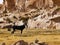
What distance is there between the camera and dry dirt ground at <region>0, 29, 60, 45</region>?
26.6 feet

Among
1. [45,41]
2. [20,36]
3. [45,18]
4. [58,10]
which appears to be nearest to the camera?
[45,41]

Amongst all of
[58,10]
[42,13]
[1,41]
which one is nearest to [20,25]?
[1,41]

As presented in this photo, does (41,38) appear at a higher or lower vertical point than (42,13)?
lower

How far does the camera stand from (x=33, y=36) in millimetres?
8469

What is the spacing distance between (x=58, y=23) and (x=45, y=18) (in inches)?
23.4

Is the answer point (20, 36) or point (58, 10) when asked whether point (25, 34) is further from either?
point (58, 10)

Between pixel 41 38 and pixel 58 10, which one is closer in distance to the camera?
pixel 41 38

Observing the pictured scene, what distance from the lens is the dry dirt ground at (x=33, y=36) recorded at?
26.6 ft

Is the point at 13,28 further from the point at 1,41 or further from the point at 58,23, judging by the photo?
the point at 58,23

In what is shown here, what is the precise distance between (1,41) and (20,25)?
38.1 inches

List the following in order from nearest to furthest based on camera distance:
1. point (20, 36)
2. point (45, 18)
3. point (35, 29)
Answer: point (20, 36)
point (35, 29)
point (45, 18)

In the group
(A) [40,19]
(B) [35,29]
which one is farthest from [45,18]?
(B) [35,29]

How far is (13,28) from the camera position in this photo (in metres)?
8.98

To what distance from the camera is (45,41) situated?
798cm
